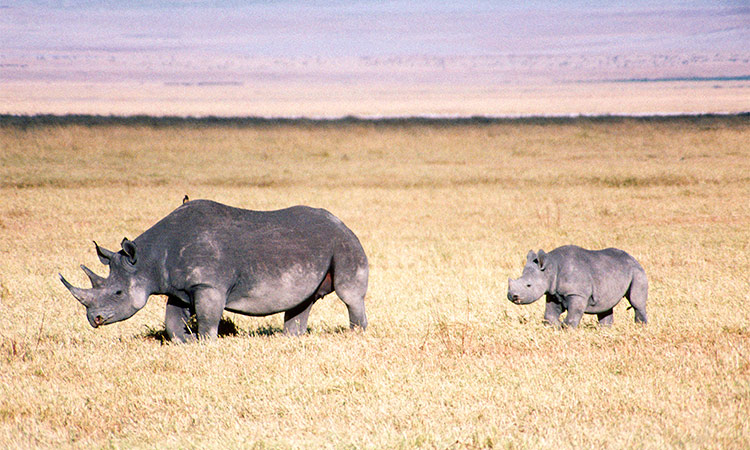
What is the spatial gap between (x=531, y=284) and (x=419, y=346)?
1.28m

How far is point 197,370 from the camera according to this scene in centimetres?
774

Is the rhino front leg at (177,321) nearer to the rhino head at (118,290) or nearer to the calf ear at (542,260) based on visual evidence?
the rhino head at (118,290)

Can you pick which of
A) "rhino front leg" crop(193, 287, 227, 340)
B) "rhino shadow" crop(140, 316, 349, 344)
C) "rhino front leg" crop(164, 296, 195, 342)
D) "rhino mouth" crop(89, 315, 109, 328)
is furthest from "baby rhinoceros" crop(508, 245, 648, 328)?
"rhino mouth" crop(89, 315, 109, 328)

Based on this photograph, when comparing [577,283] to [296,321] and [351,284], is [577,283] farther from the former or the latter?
[296,321]

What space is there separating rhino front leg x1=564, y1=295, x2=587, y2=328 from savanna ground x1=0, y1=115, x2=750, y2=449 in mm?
134

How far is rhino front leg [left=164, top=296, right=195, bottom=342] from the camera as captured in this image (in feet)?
28.0

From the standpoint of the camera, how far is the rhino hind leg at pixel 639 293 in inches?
369

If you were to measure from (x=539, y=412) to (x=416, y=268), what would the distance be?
7.61 metres

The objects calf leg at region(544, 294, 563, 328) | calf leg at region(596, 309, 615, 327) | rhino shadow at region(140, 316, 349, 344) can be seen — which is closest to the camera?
rhino shadow at region(140, 316, 349, 344)

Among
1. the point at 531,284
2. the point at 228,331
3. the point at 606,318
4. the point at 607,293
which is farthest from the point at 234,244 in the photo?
the point at 606,318

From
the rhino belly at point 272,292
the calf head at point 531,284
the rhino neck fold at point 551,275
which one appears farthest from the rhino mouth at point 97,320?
the rhino neck fold at point 551,275

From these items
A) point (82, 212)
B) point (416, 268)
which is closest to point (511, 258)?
point (416, 268)

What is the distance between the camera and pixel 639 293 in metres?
9.42

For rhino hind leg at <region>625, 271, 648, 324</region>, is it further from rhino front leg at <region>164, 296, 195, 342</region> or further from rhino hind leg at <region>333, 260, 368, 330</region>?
rhino front leg at <region>164, 296, 195, 342</region>
